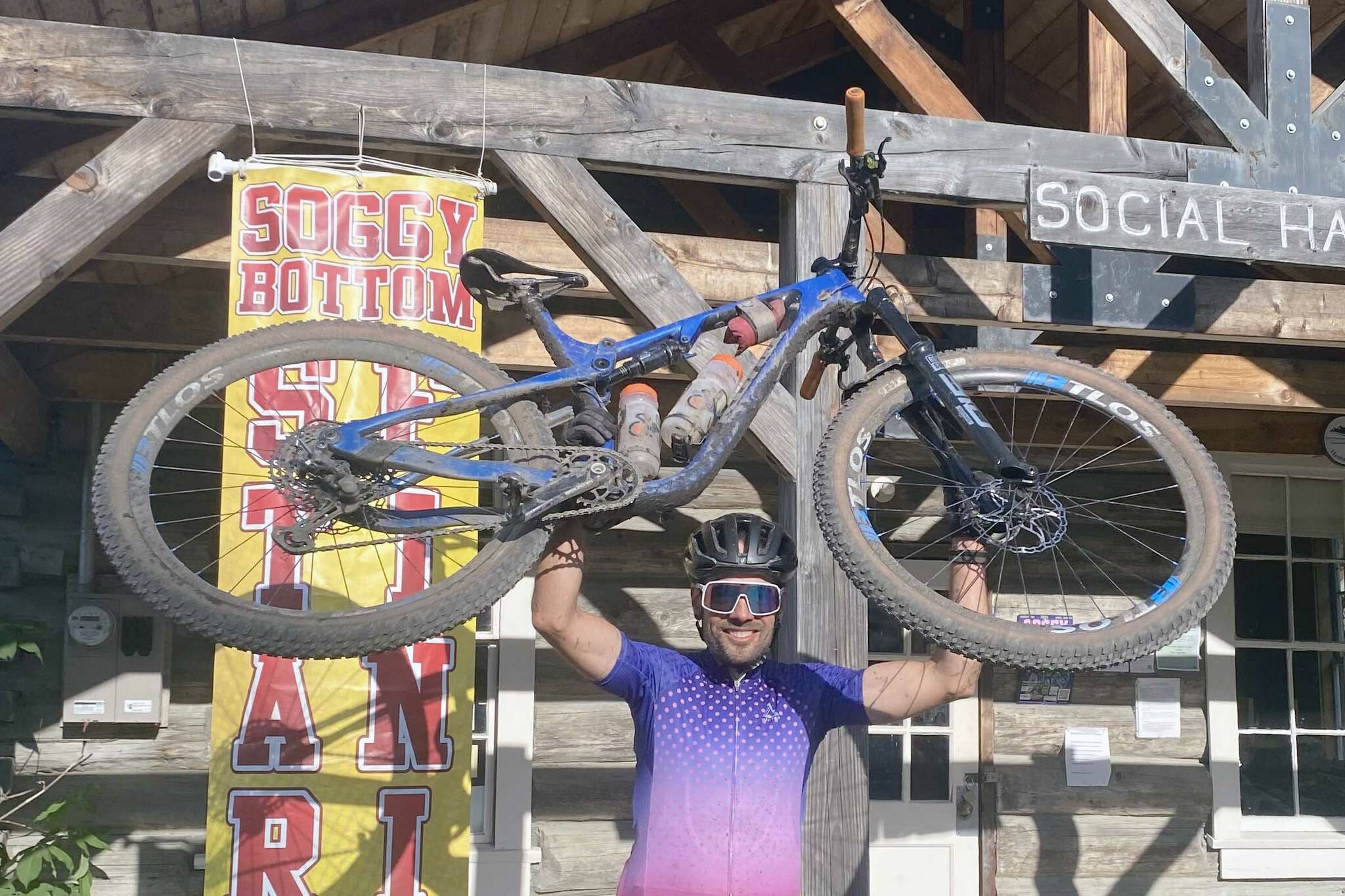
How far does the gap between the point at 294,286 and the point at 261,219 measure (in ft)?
0.64

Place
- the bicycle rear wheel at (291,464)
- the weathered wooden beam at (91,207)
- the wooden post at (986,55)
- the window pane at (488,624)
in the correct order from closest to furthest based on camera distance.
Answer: the bicycle rear wheel at (291,464), the weathered wooden beam at (91,207), the window pane at (488,624), the wooden post at (986,55)

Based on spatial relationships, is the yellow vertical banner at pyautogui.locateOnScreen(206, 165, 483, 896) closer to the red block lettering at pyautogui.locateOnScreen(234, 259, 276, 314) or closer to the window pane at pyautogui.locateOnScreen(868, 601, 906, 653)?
the red block lettering at pyautogui.locateOnScreen(234, 259, 276, 314)

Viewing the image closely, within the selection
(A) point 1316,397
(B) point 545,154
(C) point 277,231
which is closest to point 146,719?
(C) point 277,231

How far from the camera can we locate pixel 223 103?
10.6ft

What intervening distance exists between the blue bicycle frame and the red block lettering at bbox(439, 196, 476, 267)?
0.82 meters

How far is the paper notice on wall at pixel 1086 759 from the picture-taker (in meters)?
5.94

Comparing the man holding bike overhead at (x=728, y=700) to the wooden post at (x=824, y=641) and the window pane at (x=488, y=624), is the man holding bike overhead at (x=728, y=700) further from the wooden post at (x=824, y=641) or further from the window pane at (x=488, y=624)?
the window pane at (x=488, y=624)

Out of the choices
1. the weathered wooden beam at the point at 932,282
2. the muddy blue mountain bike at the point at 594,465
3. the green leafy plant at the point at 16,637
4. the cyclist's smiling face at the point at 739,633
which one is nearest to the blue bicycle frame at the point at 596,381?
the muddy blue mountain bike at the point at 594,465

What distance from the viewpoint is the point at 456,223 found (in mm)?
3434

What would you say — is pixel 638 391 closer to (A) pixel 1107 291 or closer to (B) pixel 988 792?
(A) pixel 1107 291

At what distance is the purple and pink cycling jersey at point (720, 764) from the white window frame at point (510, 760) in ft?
8.86

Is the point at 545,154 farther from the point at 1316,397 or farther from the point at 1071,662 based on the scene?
the point at 1316,397

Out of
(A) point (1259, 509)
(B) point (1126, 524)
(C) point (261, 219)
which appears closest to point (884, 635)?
(B) point (1126, 524)

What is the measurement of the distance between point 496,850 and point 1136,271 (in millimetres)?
3349
